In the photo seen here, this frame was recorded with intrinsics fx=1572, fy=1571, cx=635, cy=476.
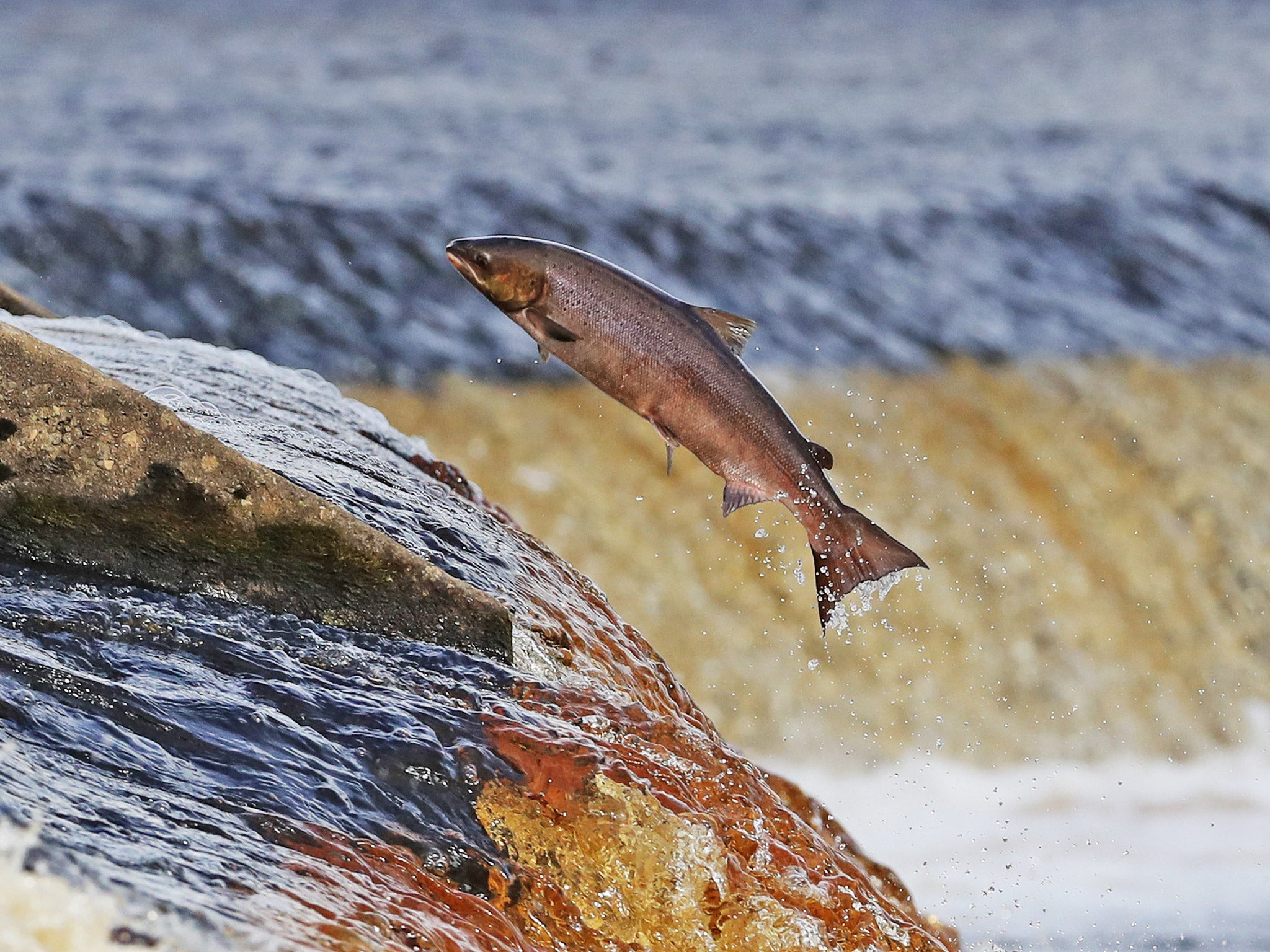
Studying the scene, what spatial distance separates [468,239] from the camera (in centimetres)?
284

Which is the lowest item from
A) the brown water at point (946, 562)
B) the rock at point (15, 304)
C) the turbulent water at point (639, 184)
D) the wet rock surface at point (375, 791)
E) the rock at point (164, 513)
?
the wet rock surface at point (375, 791)

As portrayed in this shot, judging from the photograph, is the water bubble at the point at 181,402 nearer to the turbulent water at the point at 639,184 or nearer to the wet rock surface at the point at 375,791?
the wet rock surface at the point at 375,791

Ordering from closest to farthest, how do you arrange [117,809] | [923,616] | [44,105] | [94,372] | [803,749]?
[117,809], [94,372], [803,749], [923,616], [44,105]

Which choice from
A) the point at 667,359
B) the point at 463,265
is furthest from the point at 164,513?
the point at 667,359

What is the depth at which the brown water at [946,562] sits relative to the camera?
7762 millimetres

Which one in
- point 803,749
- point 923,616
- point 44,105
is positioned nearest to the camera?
point 803,749

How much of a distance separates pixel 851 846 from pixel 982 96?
13.3 metres

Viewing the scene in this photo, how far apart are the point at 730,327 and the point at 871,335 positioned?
311 inches

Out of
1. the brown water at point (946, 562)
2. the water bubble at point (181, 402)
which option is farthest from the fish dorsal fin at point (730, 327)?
the brown water at point (946, 562)

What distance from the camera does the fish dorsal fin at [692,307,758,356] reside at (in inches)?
110

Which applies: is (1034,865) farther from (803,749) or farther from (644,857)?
(644,857)

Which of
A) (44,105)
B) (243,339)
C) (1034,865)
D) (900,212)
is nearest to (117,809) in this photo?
(1034,865)

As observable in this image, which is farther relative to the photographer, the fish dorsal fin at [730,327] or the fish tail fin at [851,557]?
the fish tail fin at [851,557]

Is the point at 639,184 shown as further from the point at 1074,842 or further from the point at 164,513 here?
the point at 164,513
